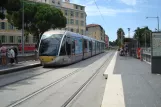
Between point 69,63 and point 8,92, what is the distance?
15.6 metres

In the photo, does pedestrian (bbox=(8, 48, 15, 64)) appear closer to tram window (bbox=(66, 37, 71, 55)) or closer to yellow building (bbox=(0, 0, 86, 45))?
tram window (bbox=(66, 37, 71, 55))

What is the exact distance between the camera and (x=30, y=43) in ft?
308

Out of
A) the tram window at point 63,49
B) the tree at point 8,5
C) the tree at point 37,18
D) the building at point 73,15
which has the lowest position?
the tram window at point 63,49

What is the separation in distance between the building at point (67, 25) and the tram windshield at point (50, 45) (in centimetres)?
6213

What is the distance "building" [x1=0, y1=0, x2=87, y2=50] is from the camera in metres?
86.7

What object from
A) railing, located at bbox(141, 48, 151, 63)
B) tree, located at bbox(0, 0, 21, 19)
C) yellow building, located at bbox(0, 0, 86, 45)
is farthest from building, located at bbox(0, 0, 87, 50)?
railing, located at bbox(141, 48, 151, 63)

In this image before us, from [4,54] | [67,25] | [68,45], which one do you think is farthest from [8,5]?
[67,25]

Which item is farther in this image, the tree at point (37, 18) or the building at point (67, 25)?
the building at point (67, 25)

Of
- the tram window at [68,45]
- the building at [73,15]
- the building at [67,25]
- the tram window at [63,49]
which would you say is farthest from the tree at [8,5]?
the building at [73,15]

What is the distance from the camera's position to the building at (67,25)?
8669 cm

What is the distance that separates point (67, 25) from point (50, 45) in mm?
90057

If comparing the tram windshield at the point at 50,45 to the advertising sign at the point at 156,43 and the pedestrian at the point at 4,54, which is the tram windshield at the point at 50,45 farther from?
the advertising sign at the point at 156,43

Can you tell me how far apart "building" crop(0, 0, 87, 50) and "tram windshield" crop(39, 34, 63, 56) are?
62128 mm

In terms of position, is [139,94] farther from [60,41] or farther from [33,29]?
[33,29]
